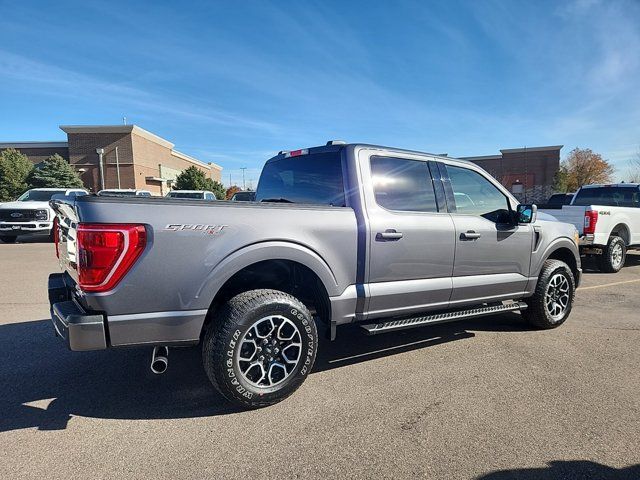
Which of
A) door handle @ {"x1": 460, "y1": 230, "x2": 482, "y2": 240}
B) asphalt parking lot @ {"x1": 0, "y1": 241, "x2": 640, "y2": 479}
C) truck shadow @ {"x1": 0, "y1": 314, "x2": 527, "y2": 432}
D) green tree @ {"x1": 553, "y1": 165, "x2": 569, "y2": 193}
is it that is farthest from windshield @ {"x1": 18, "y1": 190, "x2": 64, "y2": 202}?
green tree @ {"x1": 553, "y1": 165, "x2": 569, "y2": 193}

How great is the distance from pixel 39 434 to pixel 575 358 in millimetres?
4498

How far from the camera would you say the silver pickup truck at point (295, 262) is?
106 inches

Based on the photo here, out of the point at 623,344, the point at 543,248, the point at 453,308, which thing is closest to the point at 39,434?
the point at 453,308

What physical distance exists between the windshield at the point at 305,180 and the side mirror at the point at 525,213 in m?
2.09

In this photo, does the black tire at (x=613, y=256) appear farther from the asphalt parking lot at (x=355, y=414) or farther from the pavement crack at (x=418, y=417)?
the pavement crack at (x=418, y=417)

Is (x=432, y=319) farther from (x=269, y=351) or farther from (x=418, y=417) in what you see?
(x=269, y=351)

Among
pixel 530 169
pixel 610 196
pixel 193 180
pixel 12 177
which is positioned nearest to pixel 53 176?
pixel 12 177

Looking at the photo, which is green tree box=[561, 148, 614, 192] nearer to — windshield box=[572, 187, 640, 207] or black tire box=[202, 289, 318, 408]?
windshield box=[572, 187, 640, 207]

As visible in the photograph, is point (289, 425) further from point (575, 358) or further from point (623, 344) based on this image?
point (623, 344)

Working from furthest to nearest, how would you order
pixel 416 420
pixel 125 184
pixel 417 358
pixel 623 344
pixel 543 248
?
1. pixel 125 184
2. pixel 543 248
3. pixel 623 344
4. pixel 417 358
5. pixel 416 420

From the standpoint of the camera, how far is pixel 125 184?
44.7 metres

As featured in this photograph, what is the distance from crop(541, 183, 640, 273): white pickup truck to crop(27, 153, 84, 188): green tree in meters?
39.6

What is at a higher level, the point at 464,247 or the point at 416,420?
the point at 464,247

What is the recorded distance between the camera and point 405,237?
12.3 ft
